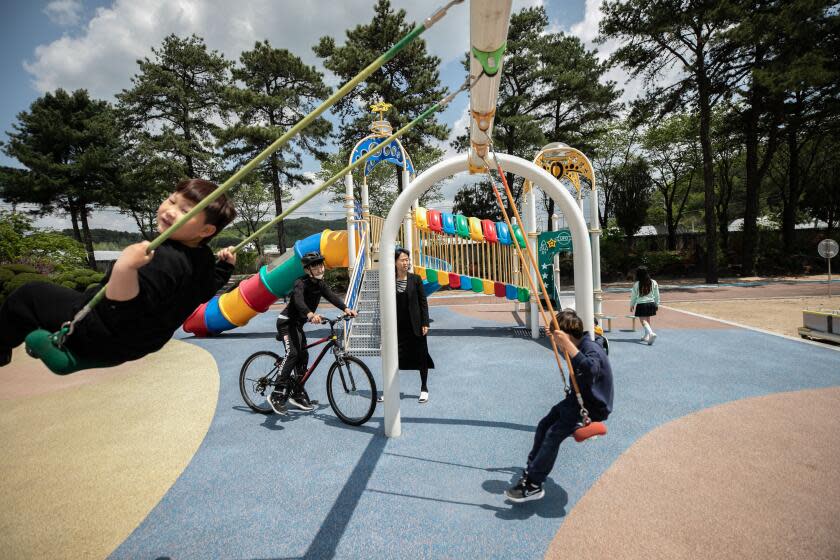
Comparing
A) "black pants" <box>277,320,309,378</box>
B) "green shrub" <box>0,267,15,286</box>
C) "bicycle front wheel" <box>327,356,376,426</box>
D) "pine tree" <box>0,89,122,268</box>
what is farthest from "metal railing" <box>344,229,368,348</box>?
"pine tree" <box>0,89,122,268</box>

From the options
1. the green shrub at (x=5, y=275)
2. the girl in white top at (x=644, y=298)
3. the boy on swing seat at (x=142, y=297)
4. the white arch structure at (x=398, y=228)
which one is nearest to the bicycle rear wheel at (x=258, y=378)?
the white arch structure at (x=398, y=228)

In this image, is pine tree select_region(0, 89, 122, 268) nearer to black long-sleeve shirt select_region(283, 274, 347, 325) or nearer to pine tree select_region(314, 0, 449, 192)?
pine tree select_region(314, 0, 449, 192)

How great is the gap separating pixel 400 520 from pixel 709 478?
8.85 ft

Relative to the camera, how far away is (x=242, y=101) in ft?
74.0

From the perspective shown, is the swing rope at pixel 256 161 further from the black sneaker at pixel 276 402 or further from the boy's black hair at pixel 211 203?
the black sneaker at pixel 276 402

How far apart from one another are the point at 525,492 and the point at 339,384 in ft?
8.66

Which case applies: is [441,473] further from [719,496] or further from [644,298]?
[644,298]

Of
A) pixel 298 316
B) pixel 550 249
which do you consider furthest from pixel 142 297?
pixel 550 249

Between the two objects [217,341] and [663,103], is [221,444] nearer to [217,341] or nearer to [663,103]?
[217,341]

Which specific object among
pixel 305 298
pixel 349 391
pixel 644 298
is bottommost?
pixel 349 391

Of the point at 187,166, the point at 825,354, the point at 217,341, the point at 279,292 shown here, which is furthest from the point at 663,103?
the point at 187,166

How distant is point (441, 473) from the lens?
142 inches

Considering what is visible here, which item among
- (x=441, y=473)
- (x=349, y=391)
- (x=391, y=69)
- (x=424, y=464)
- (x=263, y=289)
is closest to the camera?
(x=441, y=473)

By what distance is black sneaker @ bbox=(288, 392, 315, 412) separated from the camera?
5172 millimetres
